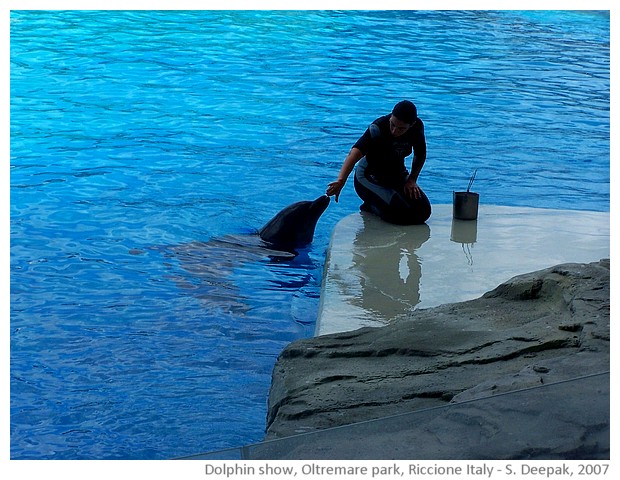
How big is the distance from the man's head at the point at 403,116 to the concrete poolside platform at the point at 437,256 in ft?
2.61

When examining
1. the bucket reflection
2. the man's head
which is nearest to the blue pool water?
the bucket reflection

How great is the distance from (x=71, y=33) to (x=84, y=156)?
25.5ft

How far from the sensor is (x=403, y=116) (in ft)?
20.5

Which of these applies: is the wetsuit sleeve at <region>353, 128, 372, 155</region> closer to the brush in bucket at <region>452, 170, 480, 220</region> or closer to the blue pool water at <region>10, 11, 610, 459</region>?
the brush in bucket at <region>452, 170, 480, 220</region>

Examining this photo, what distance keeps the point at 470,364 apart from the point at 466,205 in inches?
129

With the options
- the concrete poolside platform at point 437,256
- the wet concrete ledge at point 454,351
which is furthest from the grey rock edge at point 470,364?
the concrete poolside platform at point 437,256

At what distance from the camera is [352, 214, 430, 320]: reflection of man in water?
5020 millimetres

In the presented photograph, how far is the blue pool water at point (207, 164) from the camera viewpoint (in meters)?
4.73

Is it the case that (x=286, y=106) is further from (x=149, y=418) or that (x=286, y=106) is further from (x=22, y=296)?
(x=149, y=418)

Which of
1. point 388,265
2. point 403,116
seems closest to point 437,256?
point 388,265

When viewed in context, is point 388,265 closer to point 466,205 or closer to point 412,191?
point 412,191

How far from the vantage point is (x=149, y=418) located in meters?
4.36
